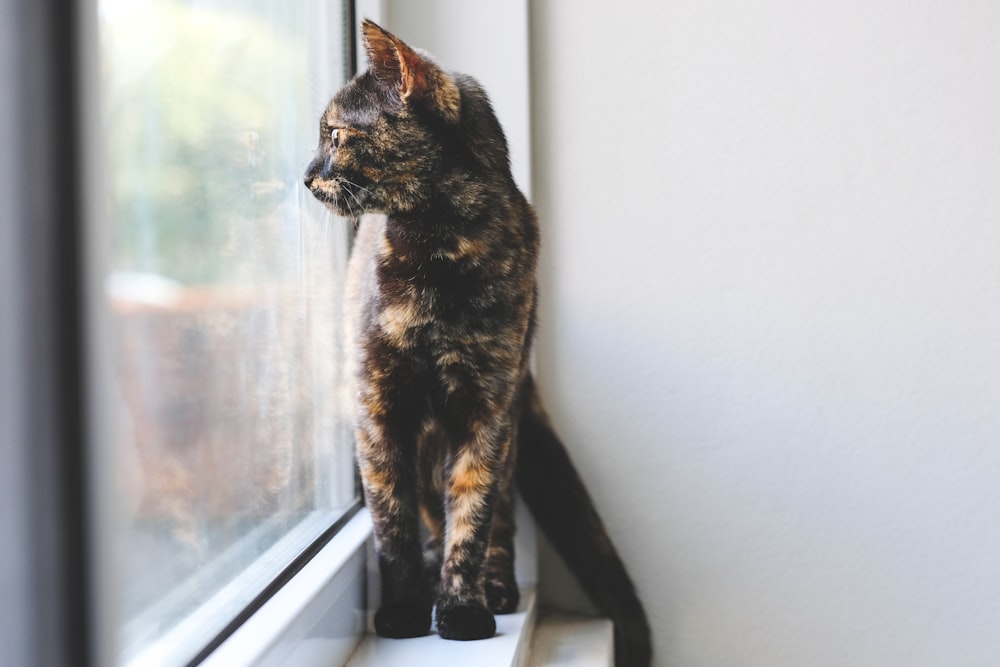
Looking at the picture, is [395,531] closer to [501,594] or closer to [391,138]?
[501,594]

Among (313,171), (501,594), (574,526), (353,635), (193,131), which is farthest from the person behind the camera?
(574,526)

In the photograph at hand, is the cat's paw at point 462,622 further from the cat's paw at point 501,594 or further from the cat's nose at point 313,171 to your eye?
the cat's nose at point 313,171

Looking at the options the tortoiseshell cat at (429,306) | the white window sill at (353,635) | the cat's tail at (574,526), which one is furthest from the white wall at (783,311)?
the tortoiseshell cat at (429,306)

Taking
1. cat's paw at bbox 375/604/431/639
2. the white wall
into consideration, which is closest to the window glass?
cat's paw at bbox 375/604/431/639

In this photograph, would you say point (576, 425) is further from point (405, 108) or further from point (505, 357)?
point (405, 108)

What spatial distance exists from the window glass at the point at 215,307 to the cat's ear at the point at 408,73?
127mm

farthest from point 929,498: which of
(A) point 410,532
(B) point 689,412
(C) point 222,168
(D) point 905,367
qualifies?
(C) point 222,168

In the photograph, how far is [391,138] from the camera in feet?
2.50

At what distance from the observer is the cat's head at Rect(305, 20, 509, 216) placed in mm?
761

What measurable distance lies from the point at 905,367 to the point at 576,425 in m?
0.44

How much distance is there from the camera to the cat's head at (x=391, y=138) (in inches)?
30.0

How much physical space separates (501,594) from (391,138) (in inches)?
21.4

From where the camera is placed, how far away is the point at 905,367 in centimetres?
115

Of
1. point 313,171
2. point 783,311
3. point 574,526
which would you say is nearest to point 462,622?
point 574,526
